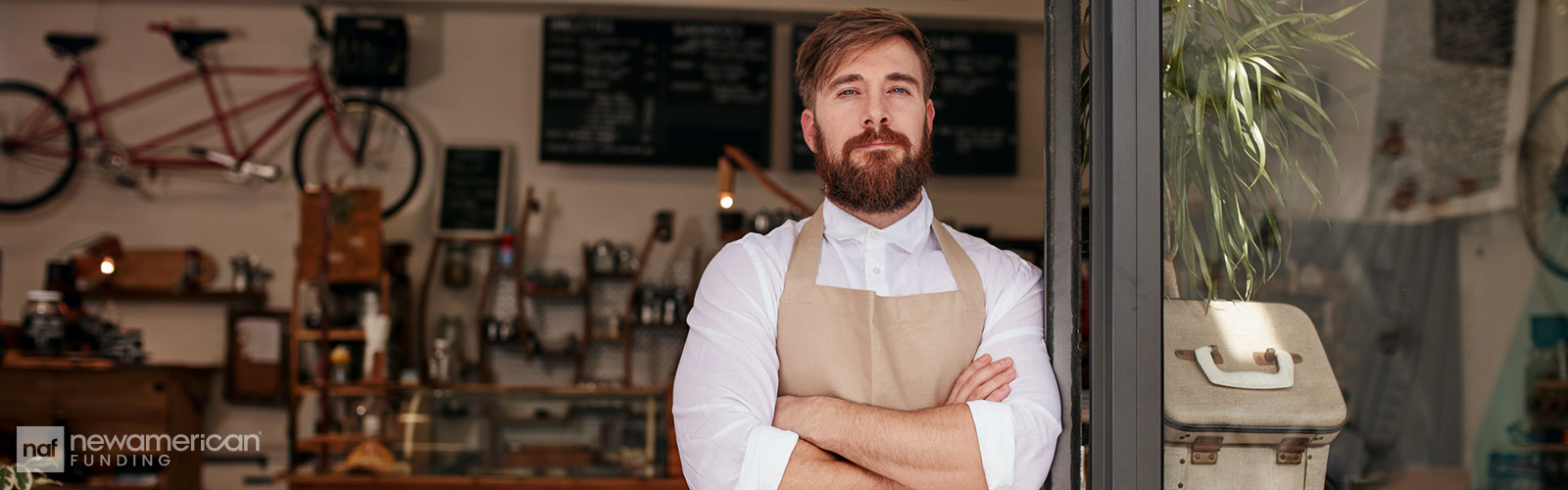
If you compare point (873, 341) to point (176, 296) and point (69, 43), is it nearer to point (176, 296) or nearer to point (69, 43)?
point (176, 296)

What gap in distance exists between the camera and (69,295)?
5621mm

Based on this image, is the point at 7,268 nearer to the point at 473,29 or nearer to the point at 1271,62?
the point at 473,29

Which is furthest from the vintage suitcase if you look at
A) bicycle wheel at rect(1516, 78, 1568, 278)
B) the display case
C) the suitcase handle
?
the display case

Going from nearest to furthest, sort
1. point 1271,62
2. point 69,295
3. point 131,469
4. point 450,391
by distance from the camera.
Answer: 1. point 1271,62
2. point 450,391
3. point 131,469
4. point 69,295

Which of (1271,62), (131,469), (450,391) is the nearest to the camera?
(1271,62)

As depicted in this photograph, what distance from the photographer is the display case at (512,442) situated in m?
4.42

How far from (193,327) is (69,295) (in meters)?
0.65

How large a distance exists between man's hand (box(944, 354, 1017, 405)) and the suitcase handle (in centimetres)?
28

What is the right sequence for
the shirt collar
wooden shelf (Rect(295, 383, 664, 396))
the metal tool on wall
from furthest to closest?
the metal tool on wall, wooden shelf (Rect(295, 383, 664, 396)), the shirt collar

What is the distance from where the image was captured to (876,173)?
1621 millimetres

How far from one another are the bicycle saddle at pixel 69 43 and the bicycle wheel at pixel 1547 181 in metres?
6.70

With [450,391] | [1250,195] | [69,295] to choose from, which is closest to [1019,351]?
[1250,195]

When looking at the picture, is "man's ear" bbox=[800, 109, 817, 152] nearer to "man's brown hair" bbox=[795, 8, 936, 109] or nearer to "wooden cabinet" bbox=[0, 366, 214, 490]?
"man's brown hair" bbox=[795, 8, 936, 109]

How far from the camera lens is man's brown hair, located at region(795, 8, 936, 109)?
162cm
